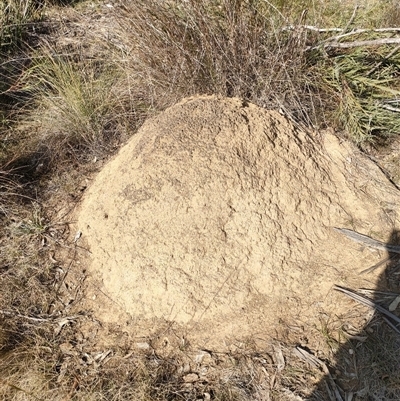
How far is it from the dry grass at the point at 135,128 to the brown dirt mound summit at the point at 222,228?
195 mm

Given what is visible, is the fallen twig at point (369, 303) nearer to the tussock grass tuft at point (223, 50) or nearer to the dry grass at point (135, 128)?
the dry grass at point (135, 128)

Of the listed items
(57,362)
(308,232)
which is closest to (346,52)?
(308,232)

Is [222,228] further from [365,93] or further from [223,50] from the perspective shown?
[365,93]

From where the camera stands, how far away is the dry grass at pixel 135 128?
2061 mm

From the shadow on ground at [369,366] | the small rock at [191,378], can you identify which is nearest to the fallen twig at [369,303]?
the shadow on ground at [369,366]

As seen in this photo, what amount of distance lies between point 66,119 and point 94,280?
1.37 m

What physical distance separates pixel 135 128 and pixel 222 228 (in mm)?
1244

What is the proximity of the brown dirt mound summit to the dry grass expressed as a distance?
19 centimetres

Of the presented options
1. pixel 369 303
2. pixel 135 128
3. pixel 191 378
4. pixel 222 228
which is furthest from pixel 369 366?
pixel 135 128

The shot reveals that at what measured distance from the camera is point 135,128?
10.6 feet

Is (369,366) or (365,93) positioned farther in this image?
(365,93)

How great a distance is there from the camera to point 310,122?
2.90 metres

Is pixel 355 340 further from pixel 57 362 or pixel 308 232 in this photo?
pixel 57 362

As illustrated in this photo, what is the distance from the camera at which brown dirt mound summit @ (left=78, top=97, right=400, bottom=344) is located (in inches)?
90.0
